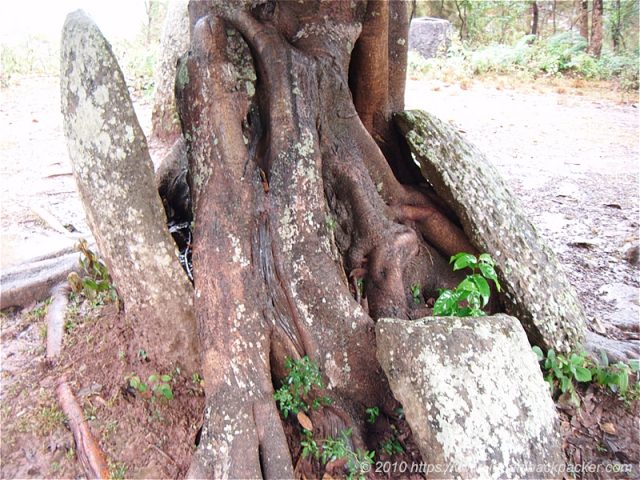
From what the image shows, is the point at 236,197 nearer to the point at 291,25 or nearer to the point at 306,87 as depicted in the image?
the point at 306,87

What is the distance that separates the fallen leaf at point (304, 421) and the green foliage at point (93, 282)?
127cm

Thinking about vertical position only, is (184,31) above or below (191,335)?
above

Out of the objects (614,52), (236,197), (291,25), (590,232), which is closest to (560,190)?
(590,232)

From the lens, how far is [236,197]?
2.35 metres

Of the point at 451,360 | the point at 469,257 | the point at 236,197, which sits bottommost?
the point at 451,360

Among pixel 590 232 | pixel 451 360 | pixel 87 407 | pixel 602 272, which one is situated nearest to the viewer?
pixel 451 360

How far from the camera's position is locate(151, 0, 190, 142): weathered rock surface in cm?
379

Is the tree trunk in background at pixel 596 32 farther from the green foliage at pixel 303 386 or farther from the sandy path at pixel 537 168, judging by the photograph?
the green foliage at pixel 303 386

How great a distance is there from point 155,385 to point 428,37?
487 inches

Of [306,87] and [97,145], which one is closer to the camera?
[97,145]

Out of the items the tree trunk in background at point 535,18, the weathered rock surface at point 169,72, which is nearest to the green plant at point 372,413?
the weathered rock surface at point 169,72

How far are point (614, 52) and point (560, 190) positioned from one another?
9.08 m

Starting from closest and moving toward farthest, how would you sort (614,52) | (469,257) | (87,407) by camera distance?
(87,407) → (469,257) → (614,52)

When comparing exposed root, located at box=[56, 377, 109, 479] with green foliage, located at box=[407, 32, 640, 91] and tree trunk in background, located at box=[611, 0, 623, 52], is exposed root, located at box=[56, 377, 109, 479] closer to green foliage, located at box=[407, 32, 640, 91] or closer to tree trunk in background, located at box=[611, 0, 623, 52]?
green foliage, located at box=[407, 32, 640, 91]
